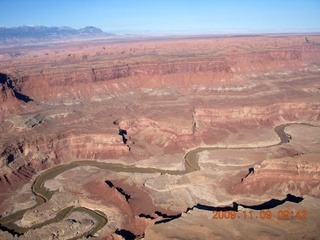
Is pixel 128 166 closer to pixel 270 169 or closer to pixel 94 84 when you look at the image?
pixel 270 169

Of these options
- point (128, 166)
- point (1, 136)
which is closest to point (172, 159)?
point (128, 166)

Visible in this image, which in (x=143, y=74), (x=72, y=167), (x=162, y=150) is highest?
(x=143, y=74)

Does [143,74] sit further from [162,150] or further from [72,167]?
[72,167]

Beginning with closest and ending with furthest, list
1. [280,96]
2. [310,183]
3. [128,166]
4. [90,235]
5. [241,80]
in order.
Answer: [90,235]
[310,183]
[128,166]
[280,96]
[241,80]
